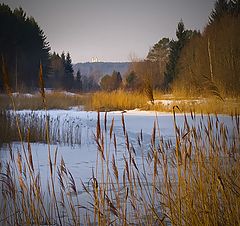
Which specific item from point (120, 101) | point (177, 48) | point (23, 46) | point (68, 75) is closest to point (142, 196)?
point (120, 101)

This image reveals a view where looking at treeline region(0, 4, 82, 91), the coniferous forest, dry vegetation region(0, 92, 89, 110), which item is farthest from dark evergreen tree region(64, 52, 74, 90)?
dry vegetation region(0, 92, 89, 110)

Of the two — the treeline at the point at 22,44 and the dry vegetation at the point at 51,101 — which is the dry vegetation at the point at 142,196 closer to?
the dry vegetation at the point at 51,101

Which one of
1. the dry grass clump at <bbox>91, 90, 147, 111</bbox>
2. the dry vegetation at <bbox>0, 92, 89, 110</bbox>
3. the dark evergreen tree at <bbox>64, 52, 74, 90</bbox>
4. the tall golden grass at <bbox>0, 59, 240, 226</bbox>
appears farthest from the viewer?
the dark evergreen tree at <bbox>64, 52, 74, 90</bbox>

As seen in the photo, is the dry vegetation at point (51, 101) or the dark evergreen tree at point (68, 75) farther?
the dark evergreen tree at point (68, 75)

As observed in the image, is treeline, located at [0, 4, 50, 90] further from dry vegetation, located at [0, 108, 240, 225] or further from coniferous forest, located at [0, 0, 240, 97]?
dry vegetation, located at [0, 108, 240, 225]

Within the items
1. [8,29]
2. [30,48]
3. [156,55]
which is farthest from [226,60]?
[156,55]

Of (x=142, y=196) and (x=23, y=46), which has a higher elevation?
(x=23, y=46)

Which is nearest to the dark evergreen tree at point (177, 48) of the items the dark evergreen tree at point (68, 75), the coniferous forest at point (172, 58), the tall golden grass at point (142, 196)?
the coniferous forest at point (172, 58)

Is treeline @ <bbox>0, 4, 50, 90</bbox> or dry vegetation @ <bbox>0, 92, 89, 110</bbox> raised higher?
treeline @ <bbox>0, 4, 50, 90</bbox>

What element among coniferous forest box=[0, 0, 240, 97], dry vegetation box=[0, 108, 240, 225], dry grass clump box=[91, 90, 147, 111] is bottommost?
dry vegetation box=[0, 108, 240, 225]

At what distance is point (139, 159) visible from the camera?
14.2ft

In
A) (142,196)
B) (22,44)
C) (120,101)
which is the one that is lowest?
(142,196)

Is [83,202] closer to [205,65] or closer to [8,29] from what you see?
[205,65]

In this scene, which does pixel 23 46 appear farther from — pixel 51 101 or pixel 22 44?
pixel 51 101
